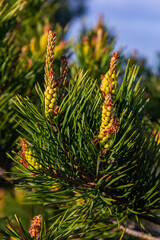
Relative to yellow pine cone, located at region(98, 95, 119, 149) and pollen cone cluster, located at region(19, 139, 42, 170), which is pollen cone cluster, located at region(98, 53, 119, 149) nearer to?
yellow pine cone, located at region(98, 95, 119, 149)

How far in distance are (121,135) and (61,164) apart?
0.36ft

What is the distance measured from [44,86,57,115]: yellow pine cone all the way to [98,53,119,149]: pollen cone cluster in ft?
0.25

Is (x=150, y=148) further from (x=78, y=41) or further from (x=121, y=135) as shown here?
(x=78, y=41)

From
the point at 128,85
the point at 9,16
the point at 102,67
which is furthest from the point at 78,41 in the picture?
the point at 128,85

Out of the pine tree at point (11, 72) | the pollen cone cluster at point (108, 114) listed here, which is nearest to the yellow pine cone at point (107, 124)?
the pollen cone cluster at point (108, 114)

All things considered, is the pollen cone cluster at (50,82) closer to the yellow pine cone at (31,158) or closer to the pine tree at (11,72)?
the yellow pine cone at (31,158)

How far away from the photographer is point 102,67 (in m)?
0.81

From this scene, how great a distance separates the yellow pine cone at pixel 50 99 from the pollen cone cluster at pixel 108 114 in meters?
0.08

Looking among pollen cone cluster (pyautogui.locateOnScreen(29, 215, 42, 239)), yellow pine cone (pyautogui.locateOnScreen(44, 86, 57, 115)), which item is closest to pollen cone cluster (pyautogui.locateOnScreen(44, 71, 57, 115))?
yellow pine cone (pyautogui.locateOnScreen(44, 86, 57, 115))

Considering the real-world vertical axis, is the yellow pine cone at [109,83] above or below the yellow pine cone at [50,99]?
above

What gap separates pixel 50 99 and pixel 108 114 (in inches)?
3.6

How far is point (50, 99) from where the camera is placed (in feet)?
1.41

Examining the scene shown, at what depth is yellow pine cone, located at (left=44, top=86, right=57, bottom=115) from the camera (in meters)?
0.42

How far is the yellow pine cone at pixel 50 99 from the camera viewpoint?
1.39ft
